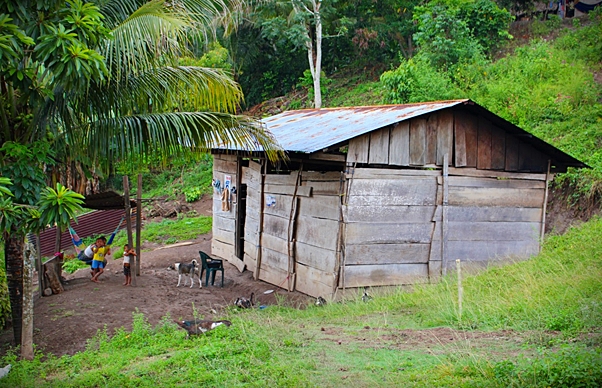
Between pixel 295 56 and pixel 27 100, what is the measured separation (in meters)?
22.6

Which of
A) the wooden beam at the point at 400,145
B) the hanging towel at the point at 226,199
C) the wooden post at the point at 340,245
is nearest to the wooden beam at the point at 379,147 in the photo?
the wooden beam at the point at 400,145

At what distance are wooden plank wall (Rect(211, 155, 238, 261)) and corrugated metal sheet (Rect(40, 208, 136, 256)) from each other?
5.61 meters

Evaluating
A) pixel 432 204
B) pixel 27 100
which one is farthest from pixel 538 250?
pixel 27 100

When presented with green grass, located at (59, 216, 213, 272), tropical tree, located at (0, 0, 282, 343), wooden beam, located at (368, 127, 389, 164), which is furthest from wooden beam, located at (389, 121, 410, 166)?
green grass, located at (59, 216, 213, 272)

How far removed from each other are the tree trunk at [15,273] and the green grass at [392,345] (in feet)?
2.23

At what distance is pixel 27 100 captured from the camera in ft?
24.4

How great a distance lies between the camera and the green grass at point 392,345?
5316 mm

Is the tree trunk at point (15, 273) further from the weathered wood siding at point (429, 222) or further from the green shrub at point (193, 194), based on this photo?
the green shrub at point (193, 194)

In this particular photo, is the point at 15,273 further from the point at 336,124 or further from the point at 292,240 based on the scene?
the point at 336,124

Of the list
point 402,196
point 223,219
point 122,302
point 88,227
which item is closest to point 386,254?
point 402,196

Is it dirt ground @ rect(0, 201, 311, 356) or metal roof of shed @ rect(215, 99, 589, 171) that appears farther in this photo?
metal roof of shed @ rect(215, 99, 589, 171)

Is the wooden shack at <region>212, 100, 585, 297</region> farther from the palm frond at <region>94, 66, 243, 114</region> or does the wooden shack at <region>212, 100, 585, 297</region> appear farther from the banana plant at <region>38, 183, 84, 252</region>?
the banana plant at <region>38, 183, 84, 252</region>

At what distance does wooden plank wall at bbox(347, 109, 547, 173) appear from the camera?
33.3ft

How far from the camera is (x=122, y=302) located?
10.5 meters
